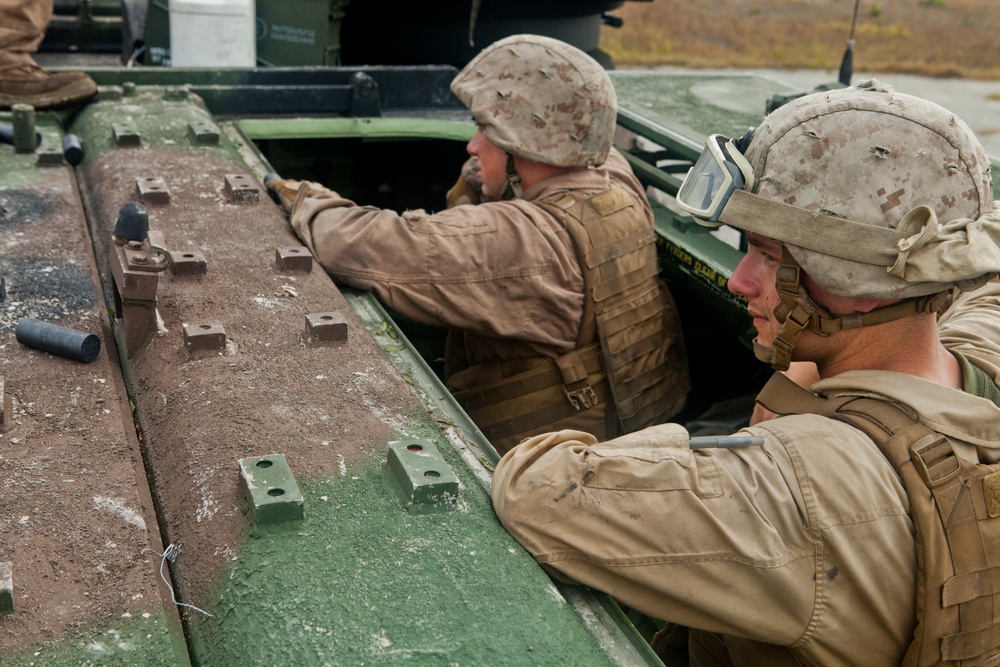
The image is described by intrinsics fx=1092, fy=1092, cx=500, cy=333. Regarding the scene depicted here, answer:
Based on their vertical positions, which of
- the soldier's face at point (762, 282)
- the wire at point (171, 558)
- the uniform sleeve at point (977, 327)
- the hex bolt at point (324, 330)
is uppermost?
the soldier's face at point (762, 282)

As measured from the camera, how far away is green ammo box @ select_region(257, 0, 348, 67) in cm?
596

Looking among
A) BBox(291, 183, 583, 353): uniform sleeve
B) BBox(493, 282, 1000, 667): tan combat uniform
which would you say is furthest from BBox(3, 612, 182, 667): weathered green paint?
BBox(291, 183, 583, 353): uniform sleeve

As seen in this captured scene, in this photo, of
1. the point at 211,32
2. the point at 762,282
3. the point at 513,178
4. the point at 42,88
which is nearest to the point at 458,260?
the point at 513,178

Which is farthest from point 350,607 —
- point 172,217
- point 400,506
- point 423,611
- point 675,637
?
point 172,217

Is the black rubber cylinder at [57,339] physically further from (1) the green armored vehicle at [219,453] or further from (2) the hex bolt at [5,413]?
(2) the hex bolt at [5,413]

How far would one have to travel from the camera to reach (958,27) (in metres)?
22.8

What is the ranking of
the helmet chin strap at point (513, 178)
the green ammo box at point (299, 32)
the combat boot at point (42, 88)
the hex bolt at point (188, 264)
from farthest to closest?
the green ammo box at point (299, 32) < the combat boot at point (42, 88) < the helmet chin strap at point (513, 178) < the hex bolt at point (188, 264)

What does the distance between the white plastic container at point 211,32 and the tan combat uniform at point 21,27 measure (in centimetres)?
80

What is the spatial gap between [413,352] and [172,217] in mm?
821

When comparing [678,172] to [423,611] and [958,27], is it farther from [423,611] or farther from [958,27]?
[958,27]

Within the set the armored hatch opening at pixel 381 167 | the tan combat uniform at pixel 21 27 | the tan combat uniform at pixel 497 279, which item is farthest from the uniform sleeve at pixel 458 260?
the tan combat uniform at pixel 21 27

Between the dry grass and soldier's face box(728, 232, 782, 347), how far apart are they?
49.1ft

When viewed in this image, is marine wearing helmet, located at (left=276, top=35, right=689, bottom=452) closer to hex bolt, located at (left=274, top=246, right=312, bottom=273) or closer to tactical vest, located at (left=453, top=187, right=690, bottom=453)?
tactical vest, located at (left=453, top=187, right=690, bottom=453)

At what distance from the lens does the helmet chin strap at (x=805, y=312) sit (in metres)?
1.89
